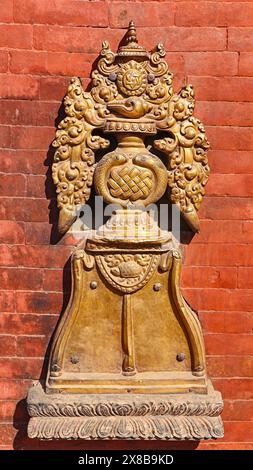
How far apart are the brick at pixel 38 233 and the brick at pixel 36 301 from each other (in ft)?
0.88

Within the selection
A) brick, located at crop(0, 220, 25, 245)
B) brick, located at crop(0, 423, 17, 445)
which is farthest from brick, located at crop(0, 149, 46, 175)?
brick, located at crop(0, 423, 17, 445)

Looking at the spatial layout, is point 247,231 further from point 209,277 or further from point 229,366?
point 229,366

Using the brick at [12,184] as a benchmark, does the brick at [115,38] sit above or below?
above

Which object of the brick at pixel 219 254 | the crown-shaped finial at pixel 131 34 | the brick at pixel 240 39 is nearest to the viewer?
the crown-shaped finial at pixel 131 34

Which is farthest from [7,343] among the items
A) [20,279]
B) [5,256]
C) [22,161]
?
[22,161]

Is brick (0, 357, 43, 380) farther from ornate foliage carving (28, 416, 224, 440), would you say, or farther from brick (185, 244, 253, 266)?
brick (185, 244, 253, 266)

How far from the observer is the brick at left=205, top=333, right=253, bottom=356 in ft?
8.80

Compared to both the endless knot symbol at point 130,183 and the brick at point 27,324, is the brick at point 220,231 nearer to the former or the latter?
the endless knot symbol at point 130,183

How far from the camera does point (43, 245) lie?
2633 millimetres

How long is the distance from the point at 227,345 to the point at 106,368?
0.64 metres

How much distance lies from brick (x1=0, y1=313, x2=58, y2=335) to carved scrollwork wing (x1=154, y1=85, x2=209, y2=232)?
0.88m

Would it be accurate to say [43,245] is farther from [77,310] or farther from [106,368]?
[106,368]

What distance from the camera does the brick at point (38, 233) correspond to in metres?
2.62

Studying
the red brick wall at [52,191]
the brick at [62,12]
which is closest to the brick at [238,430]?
the red brick wall at [52,191]
